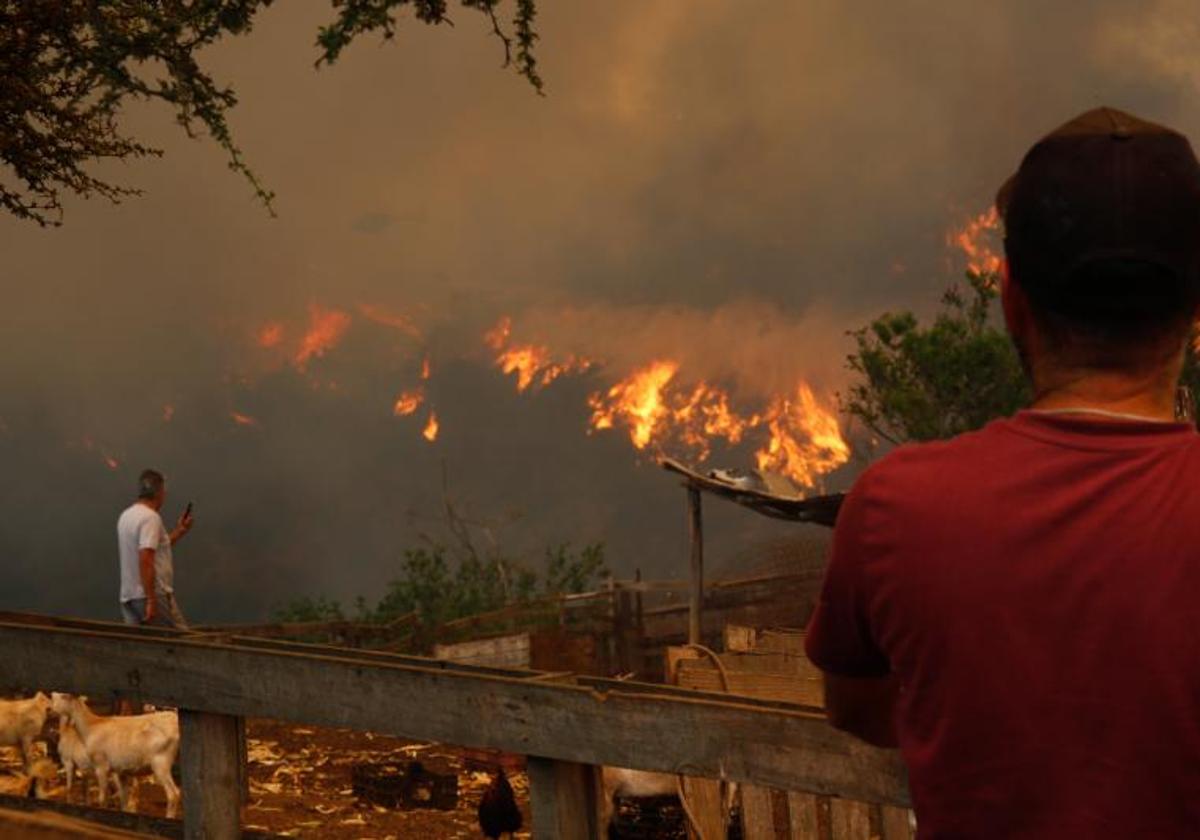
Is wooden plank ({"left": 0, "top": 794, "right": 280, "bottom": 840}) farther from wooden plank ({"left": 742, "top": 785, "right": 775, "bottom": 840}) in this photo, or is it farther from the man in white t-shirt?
the man in white t-shirt

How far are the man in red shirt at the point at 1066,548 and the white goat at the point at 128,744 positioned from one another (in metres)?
7.68

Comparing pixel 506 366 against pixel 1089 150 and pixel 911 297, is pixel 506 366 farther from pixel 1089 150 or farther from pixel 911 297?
pixel 1089 150

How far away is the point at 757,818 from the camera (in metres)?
5.87

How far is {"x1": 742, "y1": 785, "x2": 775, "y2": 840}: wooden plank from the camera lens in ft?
19.2

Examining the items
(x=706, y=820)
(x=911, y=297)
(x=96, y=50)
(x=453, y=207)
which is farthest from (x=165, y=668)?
(x=453, y=207)

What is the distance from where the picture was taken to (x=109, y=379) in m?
91.6

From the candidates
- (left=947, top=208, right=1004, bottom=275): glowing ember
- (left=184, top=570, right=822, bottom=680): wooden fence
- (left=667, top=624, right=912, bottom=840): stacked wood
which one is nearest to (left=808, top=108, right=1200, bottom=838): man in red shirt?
(left=667, top=624, right=912, bottom=840): stacked wood

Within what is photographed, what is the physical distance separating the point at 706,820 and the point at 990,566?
5.21 meters

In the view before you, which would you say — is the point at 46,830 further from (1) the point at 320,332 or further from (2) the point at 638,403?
(1) the point at 320,332

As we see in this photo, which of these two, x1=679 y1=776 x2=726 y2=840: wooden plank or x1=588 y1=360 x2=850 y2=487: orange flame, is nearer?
x1=679 y1=776 x2=726 y2=840: wooden plank

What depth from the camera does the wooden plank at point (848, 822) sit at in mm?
6184

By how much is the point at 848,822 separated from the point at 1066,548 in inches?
194

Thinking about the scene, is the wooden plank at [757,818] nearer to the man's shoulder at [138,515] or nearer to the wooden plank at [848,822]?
the wooden plank at [848,822]

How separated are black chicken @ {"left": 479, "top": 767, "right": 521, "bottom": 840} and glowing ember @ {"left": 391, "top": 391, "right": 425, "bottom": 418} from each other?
98.1 m
